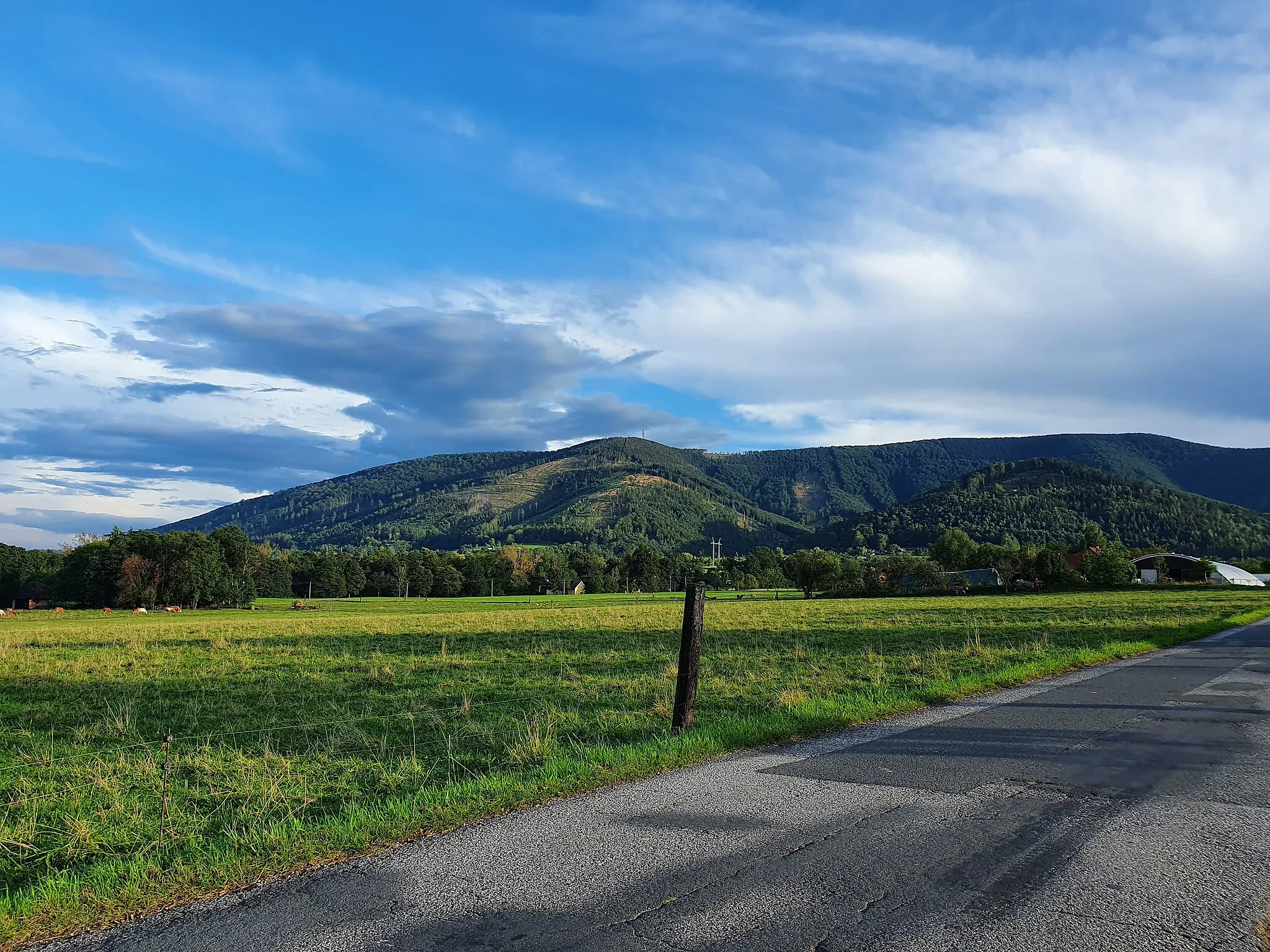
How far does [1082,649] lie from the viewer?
22.3m

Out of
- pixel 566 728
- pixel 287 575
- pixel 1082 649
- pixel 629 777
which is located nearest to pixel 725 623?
pixel 1082 649

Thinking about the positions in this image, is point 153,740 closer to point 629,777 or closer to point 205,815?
point 205,815

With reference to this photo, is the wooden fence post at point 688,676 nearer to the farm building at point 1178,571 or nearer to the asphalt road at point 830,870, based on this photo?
the asphalt road at point 830,870

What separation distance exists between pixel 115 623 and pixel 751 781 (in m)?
57.2

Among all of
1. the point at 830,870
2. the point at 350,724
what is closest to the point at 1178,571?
the point at 350,724

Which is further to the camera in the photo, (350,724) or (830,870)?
(350,724)

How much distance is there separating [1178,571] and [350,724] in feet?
496

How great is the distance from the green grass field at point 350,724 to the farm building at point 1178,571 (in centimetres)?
10303

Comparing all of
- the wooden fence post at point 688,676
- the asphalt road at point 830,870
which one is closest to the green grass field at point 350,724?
the wooden fence post at point 688,676

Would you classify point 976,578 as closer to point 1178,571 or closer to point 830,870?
point 1178,571

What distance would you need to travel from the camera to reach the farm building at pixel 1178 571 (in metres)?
118

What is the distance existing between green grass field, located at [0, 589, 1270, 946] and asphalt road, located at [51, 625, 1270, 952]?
742mm

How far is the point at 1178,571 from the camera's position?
12950 centimetres

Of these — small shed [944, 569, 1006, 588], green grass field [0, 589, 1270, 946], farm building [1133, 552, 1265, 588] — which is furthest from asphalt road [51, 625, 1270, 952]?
farm building [1133, 552, 1265, 588]
